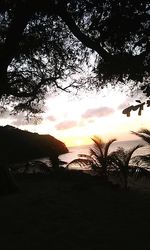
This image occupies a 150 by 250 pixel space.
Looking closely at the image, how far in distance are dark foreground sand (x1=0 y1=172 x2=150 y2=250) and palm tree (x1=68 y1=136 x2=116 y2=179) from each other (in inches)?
153

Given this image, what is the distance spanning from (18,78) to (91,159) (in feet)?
16.2

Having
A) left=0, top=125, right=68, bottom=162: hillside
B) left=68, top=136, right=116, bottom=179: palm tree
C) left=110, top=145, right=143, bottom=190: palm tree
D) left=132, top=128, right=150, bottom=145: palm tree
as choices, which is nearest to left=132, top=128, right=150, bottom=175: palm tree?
left=132, top=128, right=150, bottom=145: palm tree

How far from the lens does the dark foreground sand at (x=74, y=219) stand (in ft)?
26.8

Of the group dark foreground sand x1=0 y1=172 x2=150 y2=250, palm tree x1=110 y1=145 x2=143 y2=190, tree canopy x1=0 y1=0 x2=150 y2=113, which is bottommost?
dark foreground sand x1=0 y1=172 x2=150 y2=250

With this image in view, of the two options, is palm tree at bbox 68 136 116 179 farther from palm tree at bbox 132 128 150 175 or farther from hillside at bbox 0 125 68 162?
hillside at bbox 0 125 68 162

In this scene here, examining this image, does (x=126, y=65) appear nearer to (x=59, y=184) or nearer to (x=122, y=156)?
(x=59, y=184)

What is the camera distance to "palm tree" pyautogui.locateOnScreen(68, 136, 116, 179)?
18.0 metres

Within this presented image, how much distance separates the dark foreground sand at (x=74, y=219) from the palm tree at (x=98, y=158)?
388 cm

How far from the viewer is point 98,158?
18.2m

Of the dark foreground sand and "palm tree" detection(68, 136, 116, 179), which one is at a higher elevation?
"palm tree" detection(68, 136, 116, 179)

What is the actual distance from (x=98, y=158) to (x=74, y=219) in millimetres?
8473

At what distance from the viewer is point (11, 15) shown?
1313 centimetres

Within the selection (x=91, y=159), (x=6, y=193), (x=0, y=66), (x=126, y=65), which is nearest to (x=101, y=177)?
(x=91, y=159)

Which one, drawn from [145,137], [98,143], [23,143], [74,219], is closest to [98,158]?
[98,143]
